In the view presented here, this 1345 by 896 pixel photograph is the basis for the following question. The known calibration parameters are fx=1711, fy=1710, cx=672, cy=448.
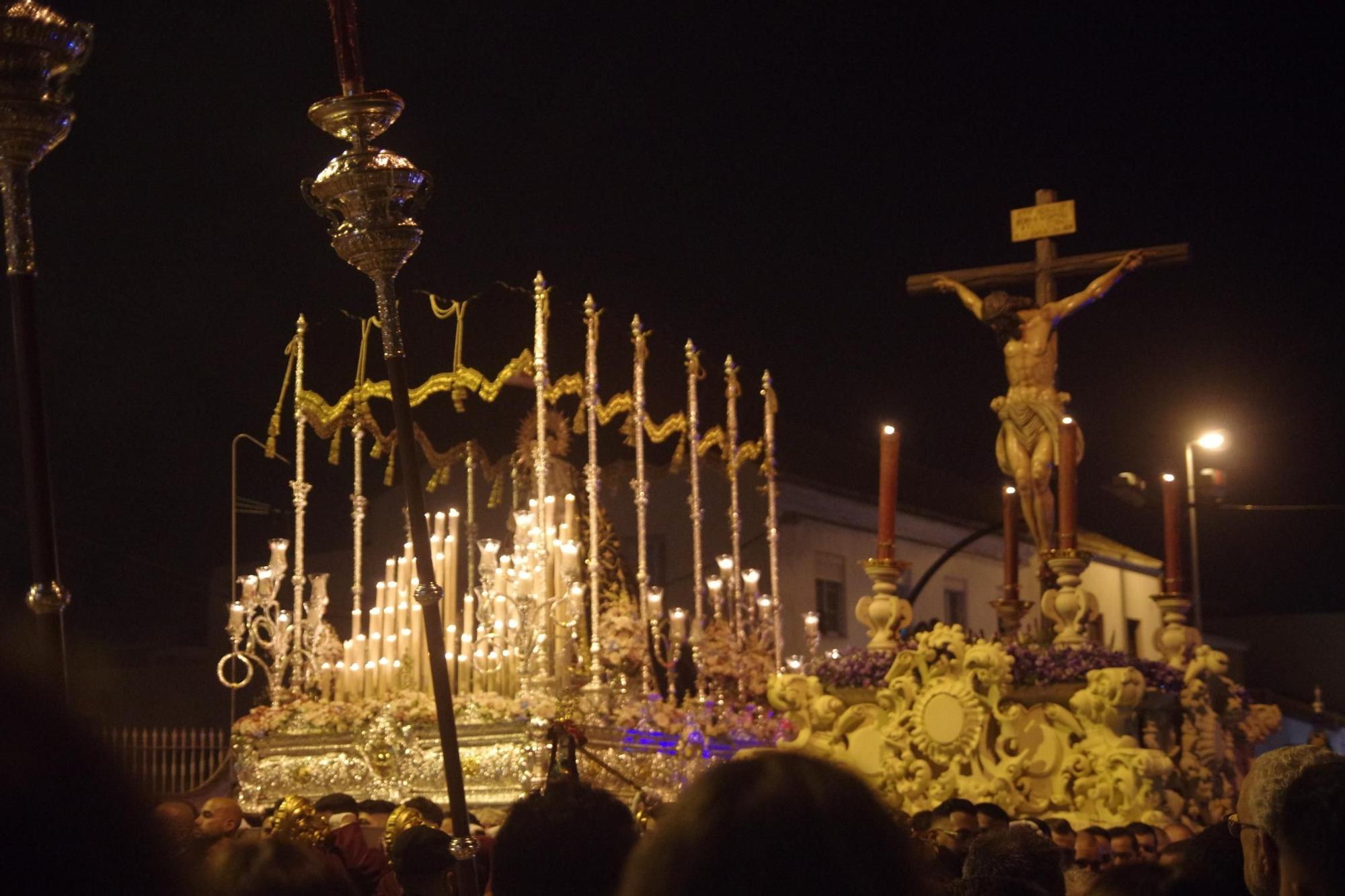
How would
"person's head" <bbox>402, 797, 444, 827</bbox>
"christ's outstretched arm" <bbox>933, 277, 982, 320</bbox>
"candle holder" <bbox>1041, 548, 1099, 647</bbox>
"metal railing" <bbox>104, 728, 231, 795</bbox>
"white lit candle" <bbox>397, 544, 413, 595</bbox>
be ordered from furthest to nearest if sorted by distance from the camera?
"metal railing" <bbox>104, 728, 231, 795</bbox>
"white lit candle" <bbox>397, 544, 413, 595</bbox>
"christ's outstretched arm" <bbox>933, 277, 982, 320</bbox>
"candle holder" <bbox>1041, 548, 1099, 647</bbox>
"person's head" <bbox>402, 797, 444, 827</bbox>

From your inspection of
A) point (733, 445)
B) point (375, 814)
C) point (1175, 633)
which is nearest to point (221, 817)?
point (375, 814)

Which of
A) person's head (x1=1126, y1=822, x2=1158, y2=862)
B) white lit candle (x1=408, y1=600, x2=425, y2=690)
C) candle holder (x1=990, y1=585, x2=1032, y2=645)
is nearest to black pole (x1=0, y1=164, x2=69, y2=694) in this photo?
person's head (x1=1126, y1=822, x2=1158, y2=862)

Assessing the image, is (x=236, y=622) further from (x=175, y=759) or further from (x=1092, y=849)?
(x=1092, y=849)

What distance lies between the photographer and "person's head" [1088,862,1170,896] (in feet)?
11.3

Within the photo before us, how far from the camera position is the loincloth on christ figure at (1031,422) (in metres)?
10.2

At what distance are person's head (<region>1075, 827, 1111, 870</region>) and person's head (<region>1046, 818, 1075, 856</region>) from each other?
0.05 metres

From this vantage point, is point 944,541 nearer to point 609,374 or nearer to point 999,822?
point 609,374

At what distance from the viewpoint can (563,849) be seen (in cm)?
284

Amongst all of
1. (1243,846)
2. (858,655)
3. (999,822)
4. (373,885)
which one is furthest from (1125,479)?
(1243,846)

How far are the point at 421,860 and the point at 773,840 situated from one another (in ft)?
9.03

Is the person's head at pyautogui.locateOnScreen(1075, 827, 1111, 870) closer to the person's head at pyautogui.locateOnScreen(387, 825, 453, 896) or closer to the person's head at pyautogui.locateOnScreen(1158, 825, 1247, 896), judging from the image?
the person's head at pyautogui.locateOnScreen(1158, 825, 1247, 896)

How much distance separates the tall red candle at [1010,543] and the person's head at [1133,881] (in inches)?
269

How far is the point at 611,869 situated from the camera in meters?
2.85

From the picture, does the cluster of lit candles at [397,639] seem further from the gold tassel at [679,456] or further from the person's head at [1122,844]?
the person's head at [1122,844]
